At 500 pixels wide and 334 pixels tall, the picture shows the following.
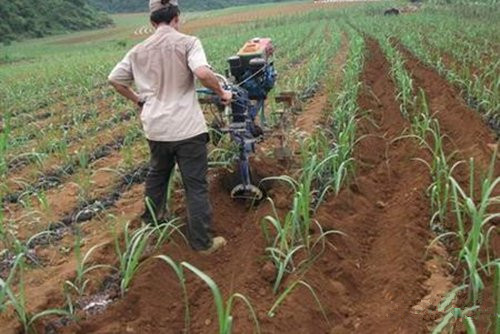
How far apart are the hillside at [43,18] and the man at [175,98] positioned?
35113mm

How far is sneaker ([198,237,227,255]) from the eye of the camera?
4.19 metres

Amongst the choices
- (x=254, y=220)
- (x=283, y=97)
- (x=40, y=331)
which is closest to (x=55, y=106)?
(x=283, y=97)

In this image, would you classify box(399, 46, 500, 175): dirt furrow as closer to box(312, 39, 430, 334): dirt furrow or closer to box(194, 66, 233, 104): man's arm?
box(312, 39, 430, 334): dirt furrow

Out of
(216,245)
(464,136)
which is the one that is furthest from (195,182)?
(464,136)

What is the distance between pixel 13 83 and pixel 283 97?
10.2 metres

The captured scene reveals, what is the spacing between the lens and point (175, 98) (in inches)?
162

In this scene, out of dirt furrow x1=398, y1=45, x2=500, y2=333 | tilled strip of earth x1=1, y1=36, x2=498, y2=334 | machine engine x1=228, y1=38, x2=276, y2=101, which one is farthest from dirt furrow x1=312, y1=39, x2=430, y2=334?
machine engine x1=228, y1=38, x2=276, y2=101

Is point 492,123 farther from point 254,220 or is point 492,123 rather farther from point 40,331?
point 40,331

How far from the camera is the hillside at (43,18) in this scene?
122ft

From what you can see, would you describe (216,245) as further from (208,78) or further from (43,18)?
(43,18)

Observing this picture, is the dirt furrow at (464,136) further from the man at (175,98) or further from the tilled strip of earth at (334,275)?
the man at (175,98)

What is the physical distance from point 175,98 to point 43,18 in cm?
4000

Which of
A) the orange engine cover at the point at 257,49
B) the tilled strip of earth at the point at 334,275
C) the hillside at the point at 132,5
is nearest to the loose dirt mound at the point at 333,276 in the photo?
the tilled strip of earth at the point at 334,275

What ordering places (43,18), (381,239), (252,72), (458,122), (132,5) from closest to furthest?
(381,239), (252,72), (458,122), (43,18), (132,5)
